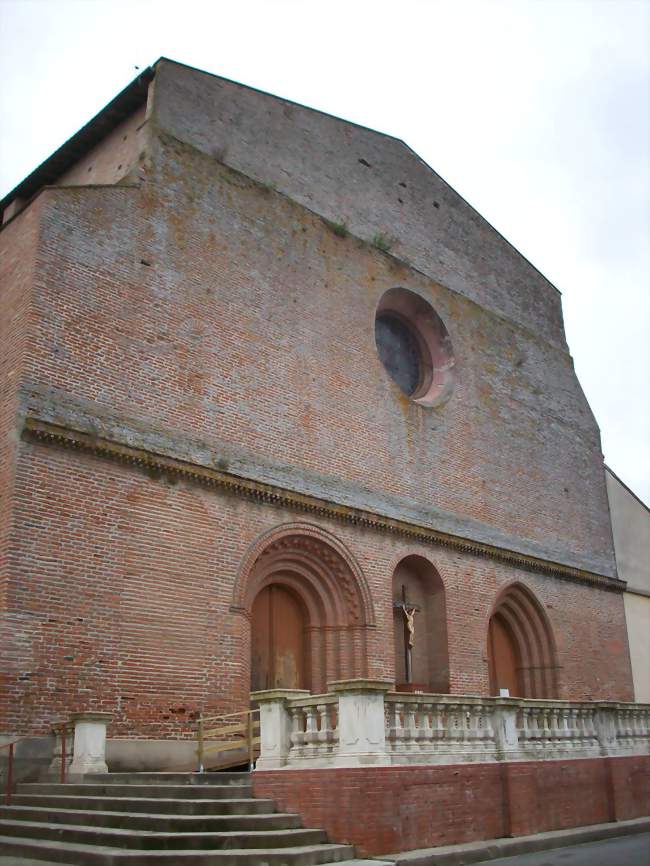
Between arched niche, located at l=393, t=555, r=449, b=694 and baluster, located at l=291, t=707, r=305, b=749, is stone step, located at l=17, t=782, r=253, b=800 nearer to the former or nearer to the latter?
baluster, located at l=291, t=707, r=305, b=749

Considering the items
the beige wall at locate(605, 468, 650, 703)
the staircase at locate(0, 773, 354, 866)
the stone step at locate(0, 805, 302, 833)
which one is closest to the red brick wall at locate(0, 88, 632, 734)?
the beige wall at locate(605, 468, 650, 703)

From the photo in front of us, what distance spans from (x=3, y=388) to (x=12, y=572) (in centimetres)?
249

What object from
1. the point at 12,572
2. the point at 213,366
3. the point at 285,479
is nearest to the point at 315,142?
the point at 213,366

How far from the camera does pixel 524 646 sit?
18469 mm

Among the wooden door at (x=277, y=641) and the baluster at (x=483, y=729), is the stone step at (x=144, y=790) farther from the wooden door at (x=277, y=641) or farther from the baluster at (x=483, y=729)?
the wooden door at (x=277, y=641)

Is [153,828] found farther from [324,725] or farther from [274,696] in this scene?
[324,725]

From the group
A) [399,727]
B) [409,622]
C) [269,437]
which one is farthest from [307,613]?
[399,727]

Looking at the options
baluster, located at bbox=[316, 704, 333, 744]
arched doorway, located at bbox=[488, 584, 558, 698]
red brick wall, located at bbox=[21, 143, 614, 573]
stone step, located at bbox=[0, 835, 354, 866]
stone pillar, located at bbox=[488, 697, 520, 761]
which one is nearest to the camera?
stone step, located at bbox=[0, 835, 354, 866]

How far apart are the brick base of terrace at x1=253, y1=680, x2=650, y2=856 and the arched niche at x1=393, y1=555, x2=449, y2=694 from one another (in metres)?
4.88

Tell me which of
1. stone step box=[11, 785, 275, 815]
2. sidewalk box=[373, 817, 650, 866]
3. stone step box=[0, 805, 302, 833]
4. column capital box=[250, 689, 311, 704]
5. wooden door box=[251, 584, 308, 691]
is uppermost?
wooden door box=[251, 584, 308, 691]

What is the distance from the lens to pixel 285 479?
13906mm

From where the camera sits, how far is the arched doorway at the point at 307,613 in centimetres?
1371

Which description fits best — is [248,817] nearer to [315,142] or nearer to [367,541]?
[367,541]

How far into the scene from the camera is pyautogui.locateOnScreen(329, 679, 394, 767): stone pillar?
8062mm
